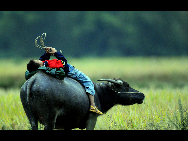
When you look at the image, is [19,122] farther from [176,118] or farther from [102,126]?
[176,118]

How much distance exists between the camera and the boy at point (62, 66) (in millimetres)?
4605

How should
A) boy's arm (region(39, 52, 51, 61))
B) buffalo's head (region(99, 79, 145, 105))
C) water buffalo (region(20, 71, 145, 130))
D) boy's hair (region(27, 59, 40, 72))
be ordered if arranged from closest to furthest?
water buffalo (region(20, 71, 145, 130)), boy's hair (region(27, 59, 40, 72)), boy's arm (region(39, 52, 51, 61)), buffalo's head (region(99, 79, 145, 105))

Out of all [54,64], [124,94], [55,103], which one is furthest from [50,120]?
[124,94]

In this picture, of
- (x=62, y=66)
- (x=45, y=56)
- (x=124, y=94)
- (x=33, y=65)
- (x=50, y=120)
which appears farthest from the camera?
(x=124, y=94)

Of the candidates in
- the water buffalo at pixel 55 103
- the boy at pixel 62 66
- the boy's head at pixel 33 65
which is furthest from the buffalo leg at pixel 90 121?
the boy's head at pixel 33 65

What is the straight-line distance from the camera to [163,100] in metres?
7.74

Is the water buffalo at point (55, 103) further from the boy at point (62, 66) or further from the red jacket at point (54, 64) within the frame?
the red jacket at point (54, 64)

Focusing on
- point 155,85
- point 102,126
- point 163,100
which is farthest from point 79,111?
point 155,85

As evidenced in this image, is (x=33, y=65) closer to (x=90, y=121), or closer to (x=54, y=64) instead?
(x=54, y=64)

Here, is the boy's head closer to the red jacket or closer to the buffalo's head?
the red jacket

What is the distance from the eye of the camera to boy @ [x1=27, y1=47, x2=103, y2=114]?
461cm

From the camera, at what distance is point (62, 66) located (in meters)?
4.70

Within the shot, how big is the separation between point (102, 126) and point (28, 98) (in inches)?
98.1

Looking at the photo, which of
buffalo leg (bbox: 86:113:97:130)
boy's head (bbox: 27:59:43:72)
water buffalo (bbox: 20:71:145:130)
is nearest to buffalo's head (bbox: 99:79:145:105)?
water buffalo (bbox: 20:71:145:130)
